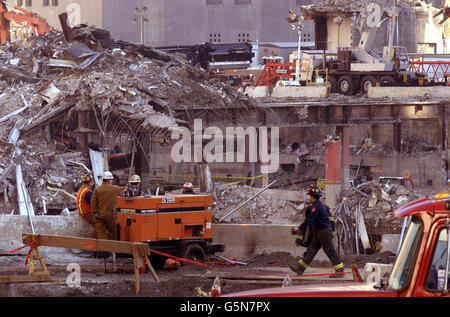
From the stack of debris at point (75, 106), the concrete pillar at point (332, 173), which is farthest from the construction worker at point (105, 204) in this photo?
the concrete pillar at point (332, 173)

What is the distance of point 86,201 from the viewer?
1299 centimetres

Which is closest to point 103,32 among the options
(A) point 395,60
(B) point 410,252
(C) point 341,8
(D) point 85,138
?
(D) point 85,138

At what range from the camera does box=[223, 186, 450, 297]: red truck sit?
4.98m

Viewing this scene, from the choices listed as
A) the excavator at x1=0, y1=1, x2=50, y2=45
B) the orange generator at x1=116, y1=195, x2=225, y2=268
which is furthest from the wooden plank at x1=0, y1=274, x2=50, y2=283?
the excavator at x1=0, y1=1, x2=50, y2=45

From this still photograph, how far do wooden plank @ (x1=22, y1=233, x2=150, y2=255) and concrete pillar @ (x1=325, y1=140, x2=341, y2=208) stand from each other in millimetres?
6598

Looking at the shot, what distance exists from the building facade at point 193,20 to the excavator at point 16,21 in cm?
3058

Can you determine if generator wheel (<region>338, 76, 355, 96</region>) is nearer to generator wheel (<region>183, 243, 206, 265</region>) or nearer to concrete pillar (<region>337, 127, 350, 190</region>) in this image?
concrete pillar (<region>337, 127, 350, 190</region>)

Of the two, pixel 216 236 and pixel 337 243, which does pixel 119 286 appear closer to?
pixel 216 236

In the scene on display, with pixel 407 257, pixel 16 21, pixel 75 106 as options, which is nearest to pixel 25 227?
pixel 75 106

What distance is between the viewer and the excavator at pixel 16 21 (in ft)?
93.1

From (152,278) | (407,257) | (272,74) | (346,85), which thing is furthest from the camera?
(272,74)

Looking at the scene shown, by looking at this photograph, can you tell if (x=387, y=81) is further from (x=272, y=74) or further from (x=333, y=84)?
(x=272, y=74)

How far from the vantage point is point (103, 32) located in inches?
915

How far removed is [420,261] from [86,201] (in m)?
8.70
